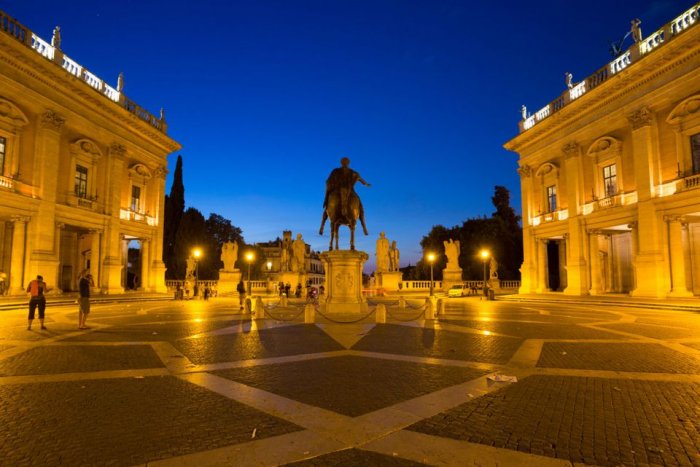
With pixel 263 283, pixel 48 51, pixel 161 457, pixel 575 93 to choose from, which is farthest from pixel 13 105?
pixel 575 93

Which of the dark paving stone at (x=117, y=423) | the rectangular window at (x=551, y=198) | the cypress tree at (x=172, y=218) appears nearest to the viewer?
the dark paving stone at (x=117, y=423)

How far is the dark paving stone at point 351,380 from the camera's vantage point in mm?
4930

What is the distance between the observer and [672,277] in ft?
72.4

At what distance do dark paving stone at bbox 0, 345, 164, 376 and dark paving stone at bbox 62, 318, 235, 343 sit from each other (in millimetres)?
1094

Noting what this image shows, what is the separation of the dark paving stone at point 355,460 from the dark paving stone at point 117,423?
72cm

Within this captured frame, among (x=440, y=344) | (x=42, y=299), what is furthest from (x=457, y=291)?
(x=42, y=299)

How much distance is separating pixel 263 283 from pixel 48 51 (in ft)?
79.8

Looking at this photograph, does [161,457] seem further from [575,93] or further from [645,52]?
[575,93]

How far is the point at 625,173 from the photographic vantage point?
26016 mm

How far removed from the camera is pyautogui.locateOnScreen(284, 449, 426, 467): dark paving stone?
325 centimetres

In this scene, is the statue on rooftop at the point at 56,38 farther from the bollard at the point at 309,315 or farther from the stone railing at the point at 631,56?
the stone railing at the point at 631,56

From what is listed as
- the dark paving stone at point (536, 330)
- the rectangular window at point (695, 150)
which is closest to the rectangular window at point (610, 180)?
the rectangular window at point (695, 150)

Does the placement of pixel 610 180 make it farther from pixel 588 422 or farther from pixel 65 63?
pixel 65 63

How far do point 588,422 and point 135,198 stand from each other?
35.8 m
